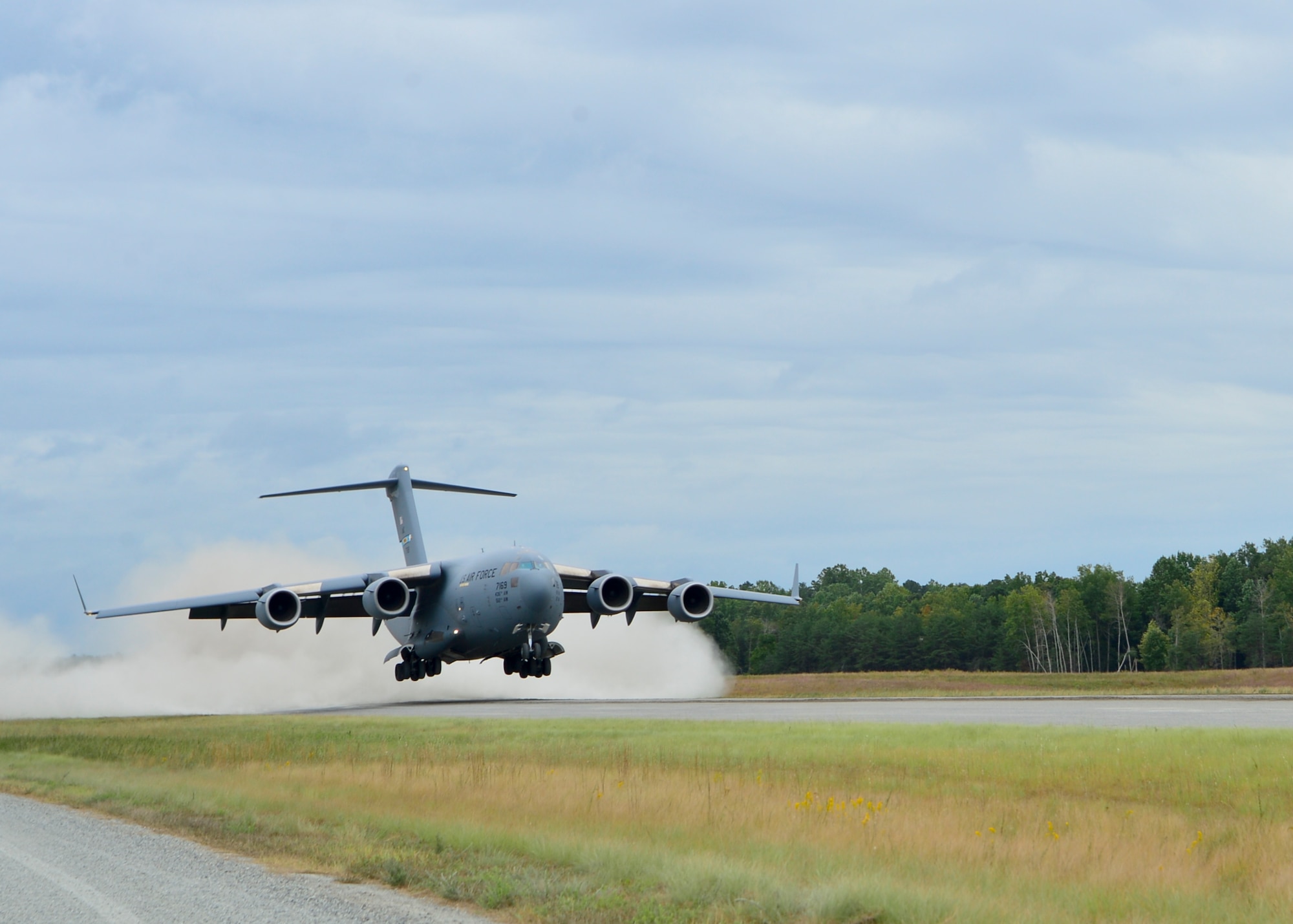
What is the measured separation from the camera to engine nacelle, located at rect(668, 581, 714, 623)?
44812mm

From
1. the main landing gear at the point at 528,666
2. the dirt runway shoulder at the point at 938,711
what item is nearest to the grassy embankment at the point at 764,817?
the dirt runway shoulder at the point at 938,711

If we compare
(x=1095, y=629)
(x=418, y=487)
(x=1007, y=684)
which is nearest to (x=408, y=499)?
(x=418, y=487)

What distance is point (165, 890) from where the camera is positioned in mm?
10375

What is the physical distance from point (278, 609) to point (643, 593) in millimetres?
15010

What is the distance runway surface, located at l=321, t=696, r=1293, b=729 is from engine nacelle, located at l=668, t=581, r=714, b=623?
3152 millimetres

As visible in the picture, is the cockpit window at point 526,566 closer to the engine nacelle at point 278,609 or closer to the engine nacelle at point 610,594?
the engine nacelle at point 610,594

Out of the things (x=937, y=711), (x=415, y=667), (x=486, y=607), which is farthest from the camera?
(x=415, y=667)

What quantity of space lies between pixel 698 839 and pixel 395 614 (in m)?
31.2

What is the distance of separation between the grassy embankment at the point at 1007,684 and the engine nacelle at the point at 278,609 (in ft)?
78.0

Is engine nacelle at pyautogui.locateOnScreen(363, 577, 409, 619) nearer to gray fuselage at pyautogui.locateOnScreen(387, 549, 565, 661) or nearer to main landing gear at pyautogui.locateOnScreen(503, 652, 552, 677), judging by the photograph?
gray fuselage at pyautogui.locateOnScreen(387, 549, 565, 661)

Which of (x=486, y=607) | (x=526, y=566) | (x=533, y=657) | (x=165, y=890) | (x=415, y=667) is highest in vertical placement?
(x=526, y=566)

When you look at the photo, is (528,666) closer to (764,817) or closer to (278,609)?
(278,609)

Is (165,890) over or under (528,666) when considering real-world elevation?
under

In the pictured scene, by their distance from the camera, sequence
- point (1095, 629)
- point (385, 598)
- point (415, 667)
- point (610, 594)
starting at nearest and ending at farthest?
point (385, 598) < point (610, 594) < point (415, 667) < point (1095, 629)
